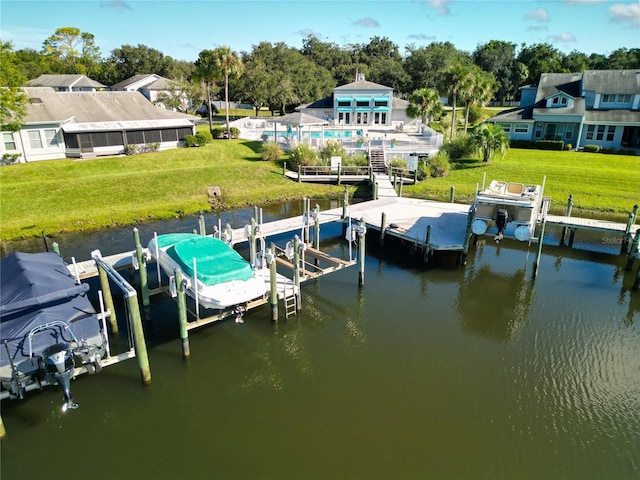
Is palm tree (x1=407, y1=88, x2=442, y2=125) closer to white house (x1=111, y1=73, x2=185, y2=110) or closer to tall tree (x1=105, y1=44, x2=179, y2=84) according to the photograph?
white house (x1=111, y1=73, x2=185, y2=110)

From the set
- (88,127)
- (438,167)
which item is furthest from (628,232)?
(88,127)

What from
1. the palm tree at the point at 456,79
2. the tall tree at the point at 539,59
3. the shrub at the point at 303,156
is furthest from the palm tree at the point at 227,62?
the tall tree at the point at 539,59

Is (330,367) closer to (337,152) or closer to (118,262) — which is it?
(118,262)

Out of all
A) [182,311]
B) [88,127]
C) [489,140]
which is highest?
[88,127]

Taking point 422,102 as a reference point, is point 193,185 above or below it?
below

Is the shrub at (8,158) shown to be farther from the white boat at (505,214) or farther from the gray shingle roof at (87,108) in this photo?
the white boat at (505,214)

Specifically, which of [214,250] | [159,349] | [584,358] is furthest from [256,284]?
[584,358]

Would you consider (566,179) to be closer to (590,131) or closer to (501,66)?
(590,131)
